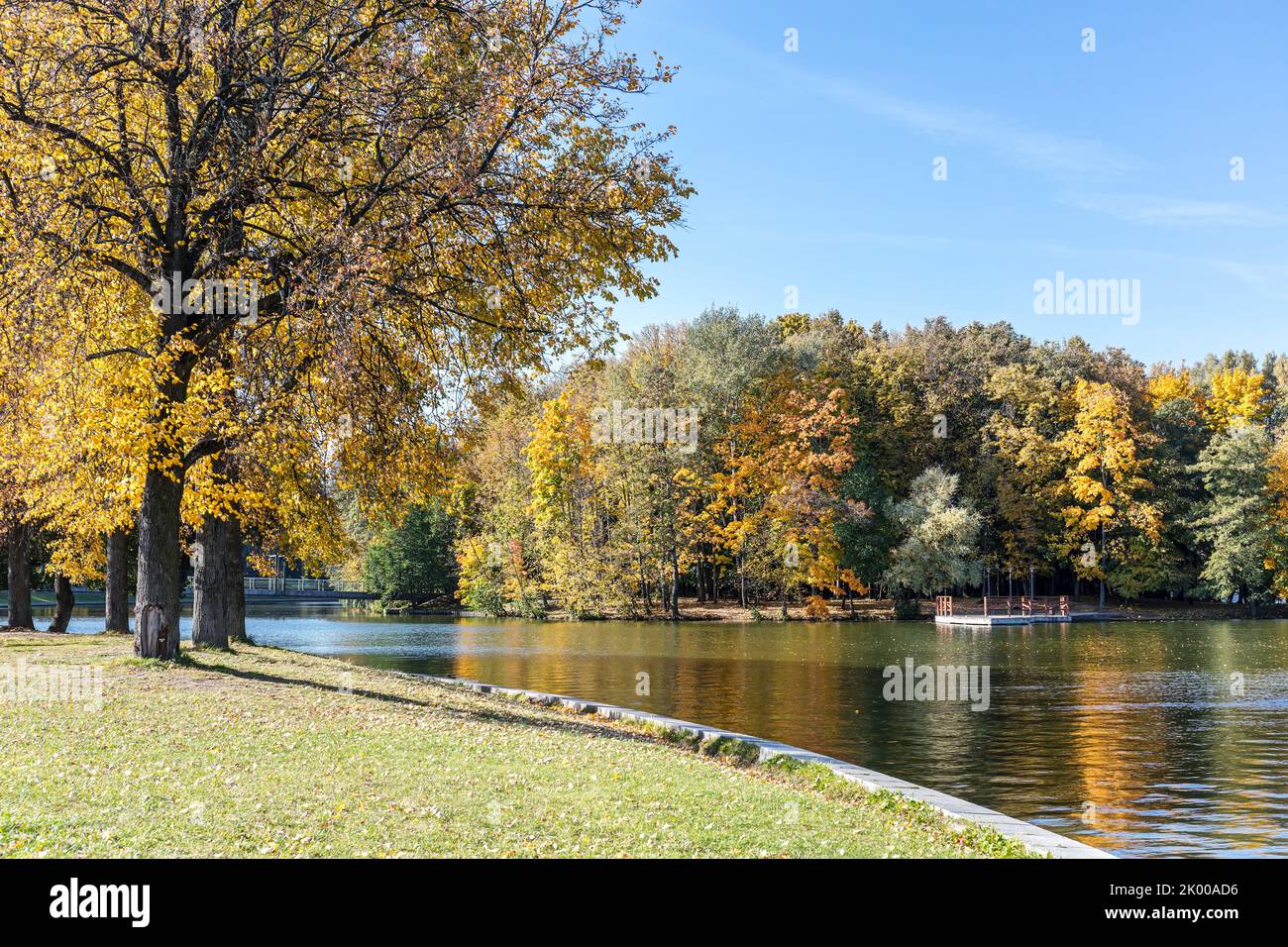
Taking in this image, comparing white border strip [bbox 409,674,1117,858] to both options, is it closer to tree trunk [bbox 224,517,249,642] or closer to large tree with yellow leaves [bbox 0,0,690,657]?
large tree with yellow leaves [bbox 0,0,690,657]

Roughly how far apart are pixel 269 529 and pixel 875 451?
47.3 metres

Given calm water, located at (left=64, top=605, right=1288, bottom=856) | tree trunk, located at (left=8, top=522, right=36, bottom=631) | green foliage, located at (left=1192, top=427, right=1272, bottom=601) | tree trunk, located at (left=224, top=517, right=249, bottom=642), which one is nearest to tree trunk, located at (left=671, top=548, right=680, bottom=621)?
calm water, located at (left=64, top=605, right=1288, bottom=856)

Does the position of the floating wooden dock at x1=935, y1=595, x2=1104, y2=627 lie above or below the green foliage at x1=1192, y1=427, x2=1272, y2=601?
below

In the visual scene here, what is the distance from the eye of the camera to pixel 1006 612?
65.1 metres

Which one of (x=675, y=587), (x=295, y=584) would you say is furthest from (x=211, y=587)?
(x=295, y=584)

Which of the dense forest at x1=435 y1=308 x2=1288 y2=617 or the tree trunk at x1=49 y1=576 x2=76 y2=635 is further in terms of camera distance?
the dense forest at x1=435 y1=308 x2=1288 y2=617

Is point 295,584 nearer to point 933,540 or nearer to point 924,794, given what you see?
point 933,540

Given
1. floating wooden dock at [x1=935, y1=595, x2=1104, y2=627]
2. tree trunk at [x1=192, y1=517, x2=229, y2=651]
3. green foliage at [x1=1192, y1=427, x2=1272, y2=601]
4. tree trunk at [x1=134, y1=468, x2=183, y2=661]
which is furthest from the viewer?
green foliage at [x1=1192, y1=427, x2=1272, y2=601]

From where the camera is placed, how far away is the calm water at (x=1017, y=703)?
13.4 meters

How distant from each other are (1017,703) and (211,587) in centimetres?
1937

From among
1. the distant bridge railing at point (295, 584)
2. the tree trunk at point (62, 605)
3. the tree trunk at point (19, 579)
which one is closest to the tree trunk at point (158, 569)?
the tree trunk at point (19, 579)

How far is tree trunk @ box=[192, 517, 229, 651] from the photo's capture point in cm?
2308

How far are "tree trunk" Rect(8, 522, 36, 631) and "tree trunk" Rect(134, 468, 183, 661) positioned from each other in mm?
20001
